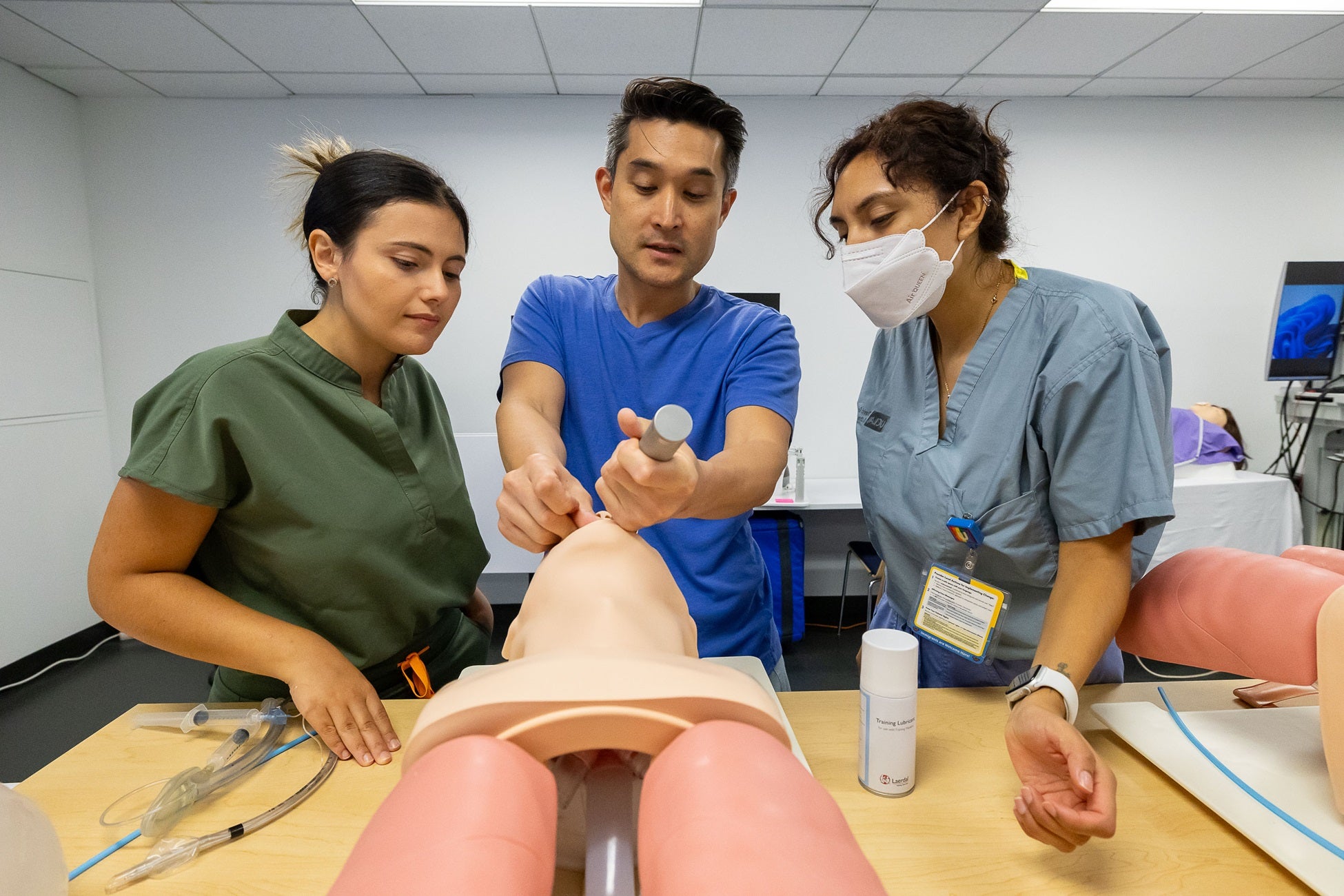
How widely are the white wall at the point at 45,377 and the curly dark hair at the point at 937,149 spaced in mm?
4008

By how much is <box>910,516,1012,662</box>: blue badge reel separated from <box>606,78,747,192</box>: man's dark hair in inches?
30.8

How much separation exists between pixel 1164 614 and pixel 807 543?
131 inches

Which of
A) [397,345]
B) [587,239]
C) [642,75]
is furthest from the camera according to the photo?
[587,239]

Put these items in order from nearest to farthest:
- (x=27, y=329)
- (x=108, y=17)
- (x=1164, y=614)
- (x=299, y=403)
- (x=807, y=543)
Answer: (x=1164, y=614), (x=299, y=403), (x=108, y=17), (x=27, y=329), (x=807, y=543)

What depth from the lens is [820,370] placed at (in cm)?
415

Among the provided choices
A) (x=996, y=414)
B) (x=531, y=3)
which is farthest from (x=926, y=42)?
(x=996, y=414)

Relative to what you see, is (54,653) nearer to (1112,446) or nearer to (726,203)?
(726,203)

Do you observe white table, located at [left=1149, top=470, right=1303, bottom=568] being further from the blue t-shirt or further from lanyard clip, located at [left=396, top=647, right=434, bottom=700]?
lanyard clip, located at [left=396, top=647, right=434, bottom=700]

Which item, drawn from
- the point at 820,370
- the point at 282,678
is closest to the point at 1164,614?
the point at 282,678

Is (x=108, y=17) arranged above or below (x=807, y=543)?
above

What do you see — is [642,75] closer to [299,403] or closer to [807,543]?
[807,543]

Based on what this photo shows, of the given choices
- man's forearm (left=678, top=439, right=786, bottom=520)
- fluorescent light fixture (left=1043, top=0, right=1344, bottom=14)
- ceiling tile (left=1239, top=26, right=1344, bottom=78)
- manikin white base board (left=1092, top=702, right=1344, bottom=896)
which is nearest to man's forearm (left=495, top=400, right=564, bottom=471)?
man's forearm (left=678, top=439, right=786, bottom=520)

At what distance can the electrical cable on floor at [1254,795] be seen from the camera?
0.72 metres

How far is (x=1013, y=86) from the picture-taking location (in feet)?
12.6
